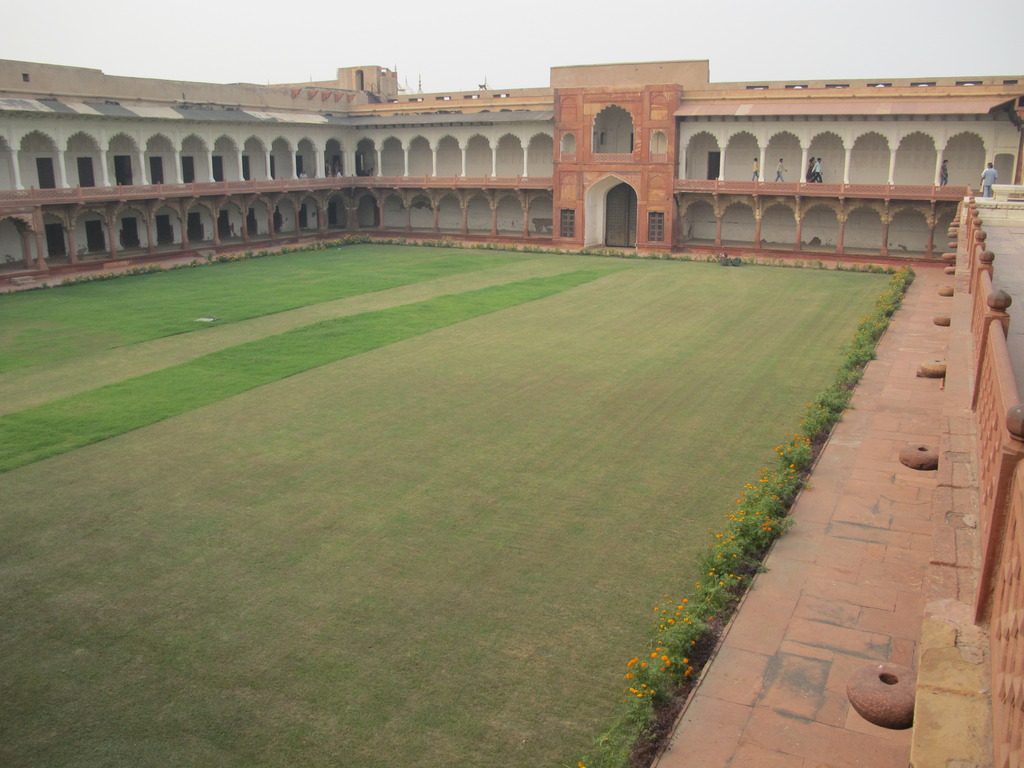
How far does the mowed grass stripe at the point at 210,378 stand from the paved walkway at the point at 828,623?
10009mm

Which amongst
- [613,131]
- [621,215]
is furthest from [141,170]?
[621,215]

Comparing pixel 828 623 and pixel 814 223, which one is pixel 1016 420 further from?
pixel 814 223

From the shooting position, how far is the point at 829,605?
8.28 metres

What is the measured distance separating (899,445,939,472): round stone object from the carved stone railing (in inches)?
232

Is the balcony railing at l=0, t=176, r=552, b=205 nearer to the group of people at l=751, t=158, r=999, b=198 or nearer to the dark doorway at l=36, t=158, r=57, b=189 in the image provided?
the dark doorway at l=36, t=158, r=57, b=189

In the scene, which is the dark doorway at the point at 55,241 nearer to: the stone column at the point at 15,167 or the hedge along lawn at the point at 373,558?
the stone column at the point at 15,167

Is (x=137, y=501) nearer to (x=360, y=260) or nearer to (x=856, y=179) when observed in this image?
(x=360, y=260)

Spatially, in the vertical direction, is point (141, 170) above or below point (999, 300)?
above

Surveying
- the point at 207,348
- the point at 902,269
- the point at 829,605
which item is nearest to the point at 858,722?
the point at 829,605

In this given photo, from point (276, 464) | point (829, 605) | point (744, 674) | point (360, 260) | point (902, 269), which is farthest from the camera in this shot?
point (360, 260)

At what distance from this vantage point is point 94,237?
3381cm

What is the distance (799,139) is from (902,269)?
782 centimetres

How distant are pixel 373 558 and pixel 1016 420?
695cm

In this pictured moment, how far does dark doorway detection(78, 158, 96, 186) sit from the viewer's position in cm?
3312
